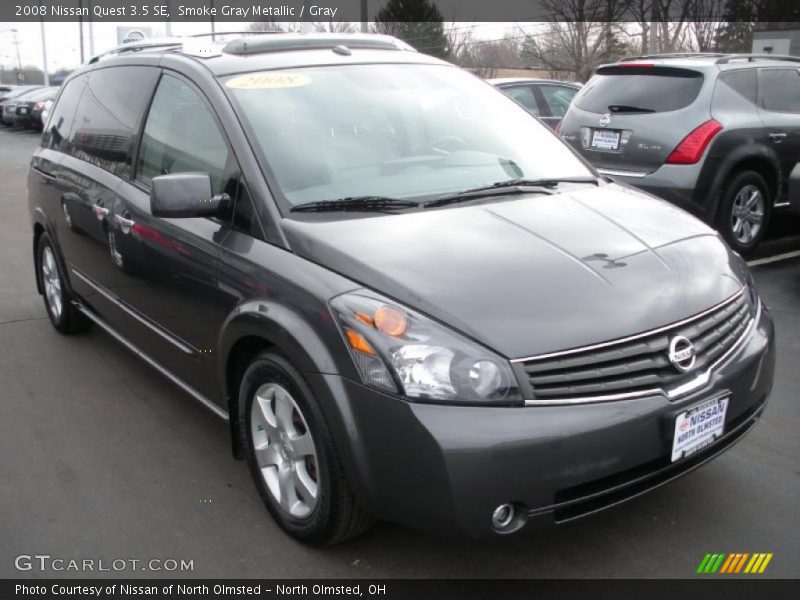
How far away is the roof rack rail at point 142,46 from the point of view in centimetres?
453

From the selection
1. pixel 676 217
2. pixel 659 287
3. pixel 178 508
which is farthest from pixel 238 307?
pixel 676 217

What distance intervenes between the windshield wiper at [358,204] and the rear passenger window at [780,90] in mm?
5262

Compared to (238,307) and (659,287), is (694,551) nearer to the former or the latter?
Result: (659,287)

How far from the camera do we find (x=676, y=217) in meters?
3.40

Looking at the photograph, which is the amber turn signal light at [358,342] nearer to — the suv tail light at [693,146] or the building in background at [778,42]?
the suv tail light at [693,146]

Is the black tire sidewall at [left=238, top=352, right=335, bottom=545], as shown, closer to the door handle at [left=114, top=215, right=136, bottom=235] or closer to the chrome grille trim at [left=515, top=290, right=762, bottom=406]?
the chrome grille trim at [left=515, top=290, right=762, bottom=406]

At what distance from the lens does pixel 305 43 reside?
399cm

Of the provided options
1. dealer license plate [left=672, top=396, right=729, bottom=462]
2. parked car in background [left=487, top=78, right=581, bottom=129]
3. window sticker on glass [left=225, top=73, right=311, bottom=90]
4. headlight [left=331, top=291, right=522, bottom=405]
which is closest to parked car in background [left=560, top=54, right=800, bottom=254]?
parked car in background [left=487, top=78, right=581, bottom=129]

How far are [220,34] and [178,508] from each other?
271 centimetres

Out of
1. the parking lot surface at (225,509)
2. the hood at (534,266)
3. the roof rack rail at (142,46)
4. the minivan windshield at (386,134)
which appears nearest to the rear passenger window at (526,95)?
the roof rack rail at (142,46)

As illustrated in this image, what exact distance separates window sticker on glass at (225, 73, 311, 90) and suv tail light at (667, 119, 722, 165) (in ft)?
13.3

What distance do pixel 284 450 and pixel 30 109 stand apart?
1046 inches

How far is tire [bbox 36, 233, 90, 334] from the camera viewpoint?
5.39 metres

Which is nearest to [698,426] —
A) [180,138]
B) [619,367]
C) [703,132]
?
[619,367]
